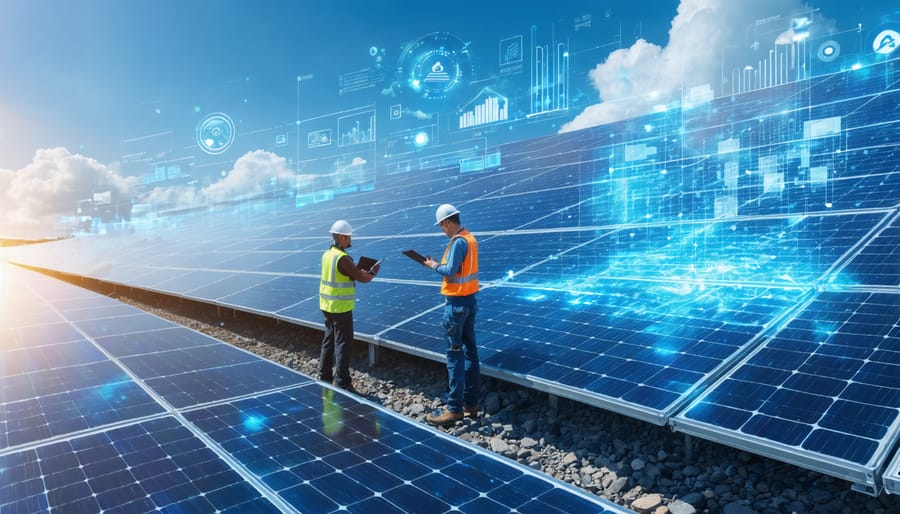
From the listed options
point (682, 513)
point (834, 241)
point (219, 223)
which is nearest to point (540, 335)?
point (682, 513)

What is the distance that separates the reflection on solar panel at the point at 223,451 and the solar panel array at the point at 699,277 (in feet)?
5.33

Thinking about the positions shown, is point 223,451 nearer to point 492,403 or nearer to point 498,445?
point 498,445

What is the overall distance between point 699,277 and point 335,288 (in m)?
4.78

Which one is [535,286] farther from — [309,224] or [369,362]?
[309,224]

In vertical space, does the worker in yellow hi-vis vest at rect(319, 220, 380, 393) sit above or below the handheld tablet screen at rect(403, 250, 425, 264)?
below

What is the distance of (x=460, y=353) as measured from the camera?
5.70 metres

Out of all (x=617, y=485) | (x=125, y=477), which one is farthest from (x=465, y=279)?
(x=125, y=477)

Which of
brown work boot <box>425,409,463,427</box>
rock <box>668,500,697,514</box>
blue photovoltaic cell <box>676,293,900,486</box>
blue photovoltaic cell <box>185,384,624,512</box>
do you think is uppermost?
blue photovoltaic cell <box>676,293,900,486</box>

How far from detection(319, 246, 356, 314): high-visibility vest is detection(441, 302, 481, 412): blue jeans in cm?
177

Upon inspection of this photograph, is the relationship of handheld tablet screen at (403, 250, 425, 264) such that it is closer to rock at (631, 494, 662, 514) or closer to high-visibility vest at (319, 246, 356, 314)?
high-visibility vest at (319, 246, 356, 314)

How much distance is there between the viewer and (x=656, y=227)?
882 centimetres

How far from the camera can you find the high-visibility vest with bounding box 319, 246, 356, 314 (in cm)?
686

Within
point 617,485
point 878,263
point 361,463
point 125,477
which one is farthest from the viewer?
point 878,263

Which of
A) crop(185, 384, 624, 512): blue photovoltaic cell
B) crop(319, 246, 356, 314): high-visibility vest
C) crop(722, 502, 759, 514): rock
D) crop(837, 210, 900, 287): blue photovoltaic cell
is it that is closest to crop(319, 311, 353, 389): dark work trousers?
crop(319, 246, 356, 314): high-visibility vest
